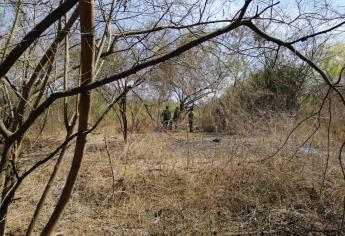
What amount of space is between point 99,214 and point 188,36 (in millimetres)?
4195

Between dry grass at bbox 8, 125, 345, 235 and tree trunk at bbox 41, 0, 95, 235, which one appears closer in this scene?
tree trunk at bbox 41, 0, 95, 235

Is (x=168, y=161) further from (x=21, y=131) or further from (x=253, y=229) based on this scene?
(x=21, y=131)

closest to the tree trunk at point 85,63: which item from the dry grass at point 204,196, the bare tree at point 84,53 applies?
the bare tree at point 84,53

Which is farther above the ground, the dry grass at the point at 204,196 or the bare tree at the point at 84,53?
the bare tree at the point at 84,53

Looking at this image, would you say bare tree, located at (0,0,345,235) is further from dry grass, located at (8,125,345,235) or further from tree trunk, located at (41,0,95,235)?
dry grass, located at (8,125,345,235)

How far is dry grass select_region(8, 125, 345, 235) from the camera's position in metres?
5.76

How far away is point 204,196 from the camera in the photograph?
21.3 ft

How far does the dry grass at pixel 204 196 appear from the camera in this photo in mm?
5762

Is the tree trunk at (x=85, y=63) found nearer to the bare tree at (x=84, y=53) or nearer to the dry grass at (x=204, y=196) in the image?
the bare tree at (x=84, y=53)

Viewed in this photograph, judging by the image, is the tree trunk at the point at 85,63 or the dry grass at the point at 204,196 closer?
the tree trunk at the point at 85,63

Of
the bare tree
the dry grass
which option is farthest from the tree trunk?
the dry grass

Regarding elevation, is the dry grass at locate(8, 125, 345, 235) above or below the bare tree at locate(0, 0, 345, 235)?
below

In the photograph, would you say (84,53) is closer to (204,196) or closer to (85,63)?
(85,63)

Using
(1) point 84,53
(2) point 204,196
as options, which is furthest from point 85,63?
(2) point 204,196
